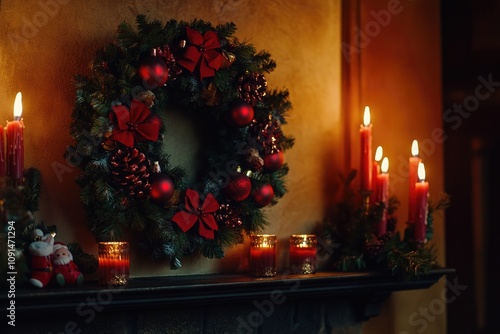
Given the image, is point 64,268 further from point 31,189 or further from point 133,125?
point 133,125

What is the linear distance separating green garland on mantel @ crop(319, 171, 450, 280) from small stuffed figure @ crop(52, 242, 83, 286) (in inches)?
39.1

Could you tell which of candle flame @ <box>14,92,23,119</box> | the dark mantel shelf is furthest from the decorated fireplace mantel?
candle flame @ <box>14,92,23,119</box>

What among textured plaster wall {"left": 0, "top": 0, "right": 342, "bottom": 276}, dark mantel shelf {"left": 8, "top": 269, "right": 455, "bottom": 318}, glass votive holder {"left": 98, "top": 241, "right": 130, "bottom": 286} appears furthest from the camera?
textured plaster wall {"left": 0, "top": 0, "right": 342, "bottom": 276}

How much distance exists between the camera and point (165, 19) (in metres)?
2.39

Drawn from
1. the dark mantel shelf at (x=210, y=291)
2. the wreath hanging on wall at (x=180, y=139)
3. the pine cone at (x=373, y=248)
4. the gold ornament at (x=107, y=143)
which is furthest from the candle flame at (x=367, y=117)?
the gold ornament at (x=107, y=143)

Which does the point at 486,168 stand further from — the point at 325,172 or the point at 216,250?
the point at 216,250

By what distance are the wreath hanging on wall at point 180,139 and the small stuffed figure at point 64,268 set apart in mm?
139

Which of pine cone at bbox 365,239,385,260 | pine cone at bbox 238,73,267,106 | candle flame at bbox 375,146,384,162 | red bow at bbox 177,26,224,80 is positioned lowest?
pine cone at bbox 365,239,385,260

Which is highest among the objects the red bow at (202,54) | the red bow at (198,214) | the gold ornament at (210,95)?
the red bow at (202,54)

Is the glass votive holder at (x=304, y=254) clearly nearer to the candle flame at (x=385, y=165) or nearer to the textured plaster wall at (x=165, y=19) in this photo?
the textured plaster wall at (x=165, y=19)

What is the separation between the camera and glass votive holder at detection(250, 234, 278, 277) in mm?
2328

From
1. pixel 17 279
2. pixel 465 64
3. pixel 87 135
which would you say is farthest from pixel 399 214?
pixel 17 279

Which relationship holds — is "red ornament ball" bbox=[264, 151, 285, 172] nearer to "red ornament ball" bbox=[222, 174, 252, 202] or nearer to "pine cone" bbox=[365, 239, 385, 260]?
"red ornament ball" bbox=[222, 174, 252, 202]

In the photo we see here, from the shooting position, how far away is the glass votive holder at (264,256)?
233 centimetres
